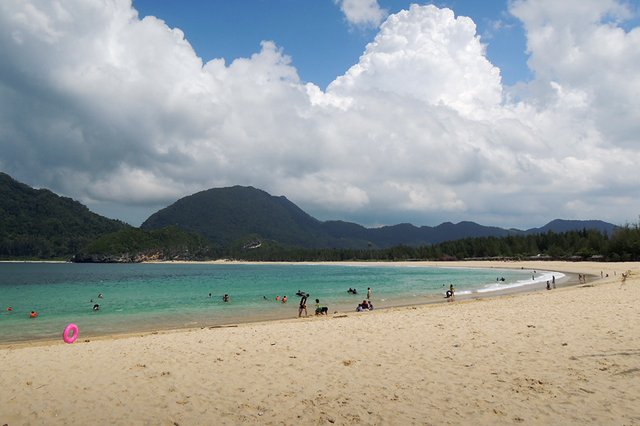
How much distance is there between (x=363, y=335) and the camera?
16.3 meters

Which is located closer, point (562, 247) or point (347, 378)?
point (347, 378)

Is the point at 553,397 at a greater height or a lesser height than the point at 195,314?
greater

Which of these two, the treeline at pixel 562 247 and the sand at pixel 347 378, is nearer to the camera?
the sand at pixel 347 378

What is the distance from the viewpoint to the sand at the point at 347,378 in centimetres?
782

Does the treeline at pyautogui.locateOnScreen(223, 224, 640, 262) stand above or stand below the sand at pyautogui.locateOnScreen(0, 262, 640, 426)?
above

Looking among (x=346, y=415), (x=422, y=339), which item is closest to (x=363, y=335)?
(x=422, y=339)

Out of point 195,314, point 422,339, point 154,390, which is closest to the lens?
point 154,390

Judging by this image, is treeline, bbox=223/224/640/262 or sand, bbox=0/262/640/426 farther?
treeline, bbox=223/224/640/262

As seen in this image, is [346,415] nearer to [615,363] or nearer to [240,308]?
[615,363]

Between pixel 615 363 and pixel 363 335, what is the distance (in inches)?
334

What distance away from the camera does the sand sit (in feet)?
25.7

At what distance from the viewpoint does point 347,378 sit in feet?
33.8

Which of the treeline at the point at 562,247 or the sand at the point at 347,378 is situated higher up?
the treeline at the point at 562,247

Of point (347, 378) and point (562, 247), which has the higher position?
point (562, 247)
